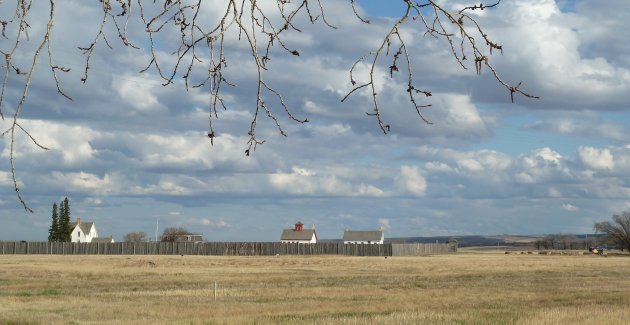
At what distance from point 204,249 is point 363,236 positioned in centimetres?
5299

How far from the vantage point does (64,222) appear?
141m

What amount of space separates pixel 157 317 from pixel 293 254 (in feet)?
284

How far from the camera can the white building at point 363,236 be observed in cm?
16150

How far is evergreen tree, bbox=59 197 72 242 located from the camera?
138875 mm

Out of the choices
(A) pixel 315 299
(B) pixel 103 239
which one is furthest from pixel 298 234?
(A) pixel 315 299

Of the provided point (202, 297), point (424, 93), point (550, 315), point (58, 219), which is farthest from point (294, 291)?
point (58, 219)

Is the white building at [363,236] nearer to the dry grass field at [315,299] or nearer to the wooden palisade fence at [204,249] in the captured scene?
the wooden palisade fence at [204,249]

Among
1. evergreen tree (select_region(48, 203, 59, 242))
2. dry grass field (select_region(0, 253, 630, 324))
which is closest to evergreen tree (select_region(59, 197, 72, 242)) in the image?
evergreen tree (select_region(48, 203, 59, 242))

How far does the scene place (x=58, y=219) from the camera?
5556 inches

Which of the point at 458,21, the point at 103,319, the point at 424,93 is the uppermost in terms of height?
the point at 458,21

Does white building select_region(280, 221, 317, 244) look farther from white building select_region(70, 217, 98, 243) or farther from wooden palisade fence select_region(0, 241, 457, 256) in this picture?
white building select_region(70, 217, 98, 243)

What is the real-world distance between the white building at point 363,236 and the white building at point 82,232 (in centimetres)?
5090

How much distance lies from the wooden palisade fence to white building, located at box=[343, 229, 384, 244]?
41447mm

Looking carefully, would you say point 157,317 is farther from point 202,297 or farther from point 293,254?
point 293,254
